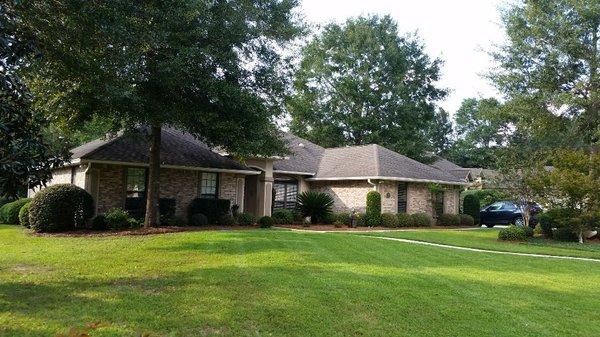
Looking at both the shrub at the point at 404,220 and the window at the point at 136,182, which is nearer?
the window at the point at 136,182

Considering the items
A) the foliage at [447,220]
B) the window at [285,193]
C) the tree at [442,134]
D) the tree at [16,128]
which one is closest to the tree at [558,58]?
the foliage at [447,220]

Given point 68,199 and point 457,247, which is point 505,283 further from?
point 68,199

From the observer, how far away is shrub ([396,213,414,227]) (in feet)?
84.0

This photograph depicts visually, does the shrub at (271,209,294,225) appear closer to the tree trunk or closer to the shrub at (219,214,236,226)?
the shrub at (219,214,236,226)

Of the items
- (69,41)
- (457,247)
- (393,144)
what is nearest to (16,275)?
(69,41)

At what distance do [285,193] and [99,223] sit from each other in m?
11.7

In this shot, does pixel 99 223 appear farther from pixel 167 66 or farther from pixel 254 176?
pixel 254 176

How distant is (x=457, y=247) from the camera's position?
16.1 meters

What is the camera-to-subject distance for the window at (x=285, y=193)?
27.3 meters

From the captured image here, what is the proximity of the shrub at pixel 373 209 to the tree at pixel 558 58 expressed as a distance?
8.56 m

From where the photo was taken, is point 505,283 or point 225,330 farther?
point 505,283

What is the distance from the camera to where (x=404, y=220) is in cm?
2575

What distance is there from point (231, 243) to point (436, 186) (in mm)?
17457

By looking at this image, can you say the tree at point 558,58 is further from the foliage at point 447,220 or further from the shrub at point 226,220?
the shrub at point 226,220
